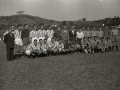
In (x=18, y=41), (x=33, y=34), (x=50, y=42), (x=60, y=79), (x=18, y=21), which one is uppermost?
(x=18, y=21)

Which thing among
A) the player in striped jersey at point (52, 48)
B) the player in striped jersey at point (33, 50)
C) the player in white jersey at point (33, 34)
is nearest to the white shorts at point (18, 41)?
the player in white jersey at point (33, 34)

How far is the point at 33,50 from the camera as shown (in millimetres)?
9289

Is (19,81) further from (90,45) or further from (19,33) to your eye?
(90,45)

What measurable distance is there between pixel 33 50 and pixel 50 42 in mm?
Answer: 1750

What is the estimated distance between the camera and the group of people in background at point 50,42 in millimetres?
9328

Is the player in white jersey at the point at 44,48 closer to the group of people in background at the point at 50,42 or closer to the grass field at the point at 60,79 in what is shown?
the group of people in background at the point at 50,42

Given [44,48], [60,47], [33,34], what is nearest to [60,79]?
[44,48]

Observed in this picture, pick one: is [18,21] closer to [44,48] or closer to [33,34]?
[33,34]

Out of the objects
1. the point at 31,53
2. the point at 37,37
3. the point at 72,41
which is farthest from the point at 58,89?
the point at 72,41

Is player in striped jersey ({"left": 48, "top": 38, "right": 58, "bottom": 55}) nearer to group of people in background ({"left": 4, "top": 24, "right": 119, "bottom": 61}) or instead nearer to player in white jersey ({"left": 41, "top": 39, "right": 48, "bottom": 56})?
group of people in background ({"left": 4, "top": 24, "right": 119, "bottom": 61})

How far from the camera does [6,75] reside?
19.9 ft

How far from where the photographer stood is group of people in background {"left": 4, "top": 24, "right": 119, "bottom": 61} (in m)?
9.33

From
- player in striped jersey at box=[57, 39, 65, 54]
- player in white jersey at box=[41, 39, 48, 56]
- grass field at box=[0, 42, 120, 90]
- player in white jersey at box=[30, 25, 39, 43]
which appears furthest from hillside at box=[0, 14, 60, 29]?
grass field at box=[0, 42, 120, 90]

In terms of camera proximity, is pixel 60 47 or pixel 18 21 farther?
pixel 18 21
